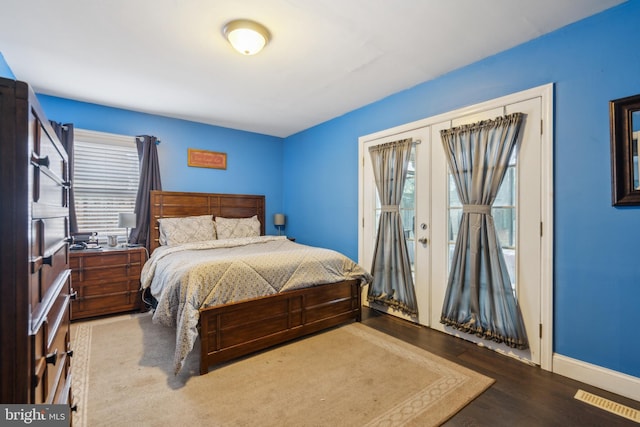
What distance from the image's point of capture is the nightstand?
10.7 ft

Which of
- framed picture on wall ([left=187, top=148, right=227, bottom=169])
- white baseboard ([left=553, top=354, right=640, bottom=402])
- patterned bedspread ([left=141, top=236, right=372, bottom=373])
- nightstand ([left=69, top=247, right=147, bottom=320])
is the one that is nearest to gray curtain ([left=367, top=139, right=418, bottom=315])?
patterned bedspread ([left=141, top=236, right=372, bottom=373])

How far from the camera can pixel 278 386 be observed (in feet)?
6.91

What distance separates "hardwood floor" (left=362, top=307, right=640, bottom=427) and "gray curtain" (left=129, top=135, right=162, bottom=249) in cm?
368

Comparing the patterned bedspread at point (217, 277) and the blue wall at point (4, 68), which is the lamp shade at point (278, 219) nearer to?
the patterned bedspread at point (217, 277)

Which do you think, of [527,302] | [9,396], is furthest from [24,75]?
[527,302]

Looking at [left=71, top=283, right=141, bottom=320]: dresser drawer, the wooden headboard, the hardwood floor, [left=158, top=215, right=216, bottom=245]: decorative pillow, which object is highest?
the wooden headboard

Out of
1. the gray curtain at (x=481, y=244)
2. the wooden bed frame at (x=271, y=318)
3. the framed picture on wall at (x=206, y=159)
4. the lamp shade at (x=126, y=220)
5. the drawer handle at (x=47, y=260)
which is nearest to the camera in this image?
the drawer handle at (x=47, y=260)

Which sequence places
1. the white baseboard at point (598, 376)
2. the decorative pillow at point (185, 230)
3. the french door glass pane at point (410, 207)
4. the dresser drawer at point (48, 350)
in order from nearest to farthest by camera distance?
the dresser drawer at point (48, 350), the white baseboard at point (598, 376), the french door glass pane at point (410, 207), the decorative pillow at point (185, 230)

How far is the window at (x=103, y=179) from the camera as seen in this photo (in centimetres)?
375

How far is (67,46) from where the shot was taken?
2.49m

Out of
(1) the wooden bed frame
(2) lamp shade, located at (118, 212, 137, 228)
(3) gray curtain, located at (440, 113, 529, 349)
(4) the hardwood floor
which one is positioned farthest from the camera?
(2) lamp shade, located at (118, 212, 137, 228)

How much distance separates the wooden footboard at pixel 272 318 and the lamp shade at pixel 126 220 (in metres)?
2.15

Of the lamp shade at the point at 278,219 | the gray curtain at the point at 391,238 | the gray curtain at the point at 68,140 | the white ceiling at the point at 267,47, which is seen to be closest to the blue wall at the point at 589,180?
the white ceiling at the point at 267,47

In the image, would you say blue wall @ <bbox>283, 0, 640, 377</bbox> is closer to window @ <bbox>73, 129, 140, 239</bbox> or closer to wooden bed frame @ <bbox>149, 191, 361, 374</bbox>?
wooden bed frame @ <bbox>149, 191, 361, 374</bbox>
